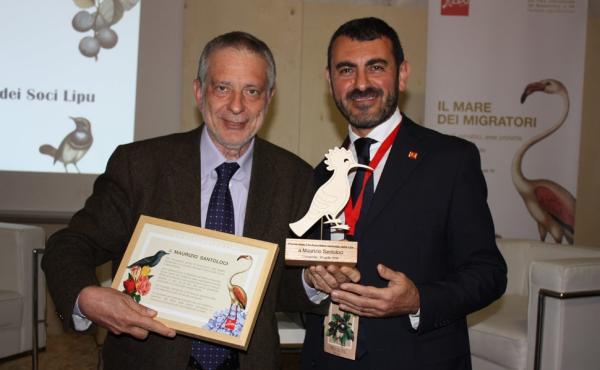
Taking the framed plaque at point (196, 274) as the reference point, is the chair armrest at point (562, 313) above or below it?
below

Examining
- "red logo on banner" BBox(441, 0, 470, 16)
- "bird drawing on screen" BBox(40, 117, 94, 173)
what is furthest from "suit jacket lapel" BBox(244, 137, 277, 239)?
"red logo on banner" BBox(441, 0, 470, 16)

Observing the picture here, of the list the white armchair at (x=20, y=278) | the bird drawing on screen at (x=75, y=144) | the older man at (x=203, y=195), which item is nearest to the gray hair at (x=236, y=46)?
the older man at (x=203, y=195)

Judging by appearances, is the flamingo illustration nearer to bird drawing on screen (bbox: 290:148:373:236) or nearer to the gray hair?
bird drawing on screen (bbox: 290:148:373:236)

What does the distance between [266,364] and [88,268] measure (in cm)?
65

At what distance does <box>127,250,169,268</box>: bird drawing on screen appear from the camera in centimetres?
194

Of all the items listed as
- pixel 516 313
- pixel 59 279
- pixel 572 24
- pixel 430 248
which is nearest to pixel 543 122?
pixel 572 24

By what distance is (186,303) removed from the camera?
1.92 meters

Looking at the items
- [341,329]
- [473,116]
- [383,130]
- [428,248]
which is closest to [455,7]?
[473,116]

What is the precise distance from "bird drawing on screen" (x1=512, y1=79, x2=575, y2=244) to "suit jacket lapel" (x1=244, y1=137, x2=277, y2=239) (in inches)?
168

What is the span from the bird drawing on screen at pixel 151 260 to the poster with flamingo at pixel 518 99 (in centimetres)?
423

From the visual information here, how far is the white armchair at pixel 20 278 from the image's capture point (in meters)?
4.78

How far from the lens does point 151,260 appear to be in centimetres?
195

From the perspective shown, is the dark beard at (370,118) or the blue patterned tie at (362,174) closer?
the blue patterned tie at (362,174)

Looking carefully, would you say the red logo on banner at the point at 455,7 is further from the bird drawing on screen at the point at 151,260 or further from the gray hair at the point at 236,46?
the bird drawing on screen at the point at 151,260
